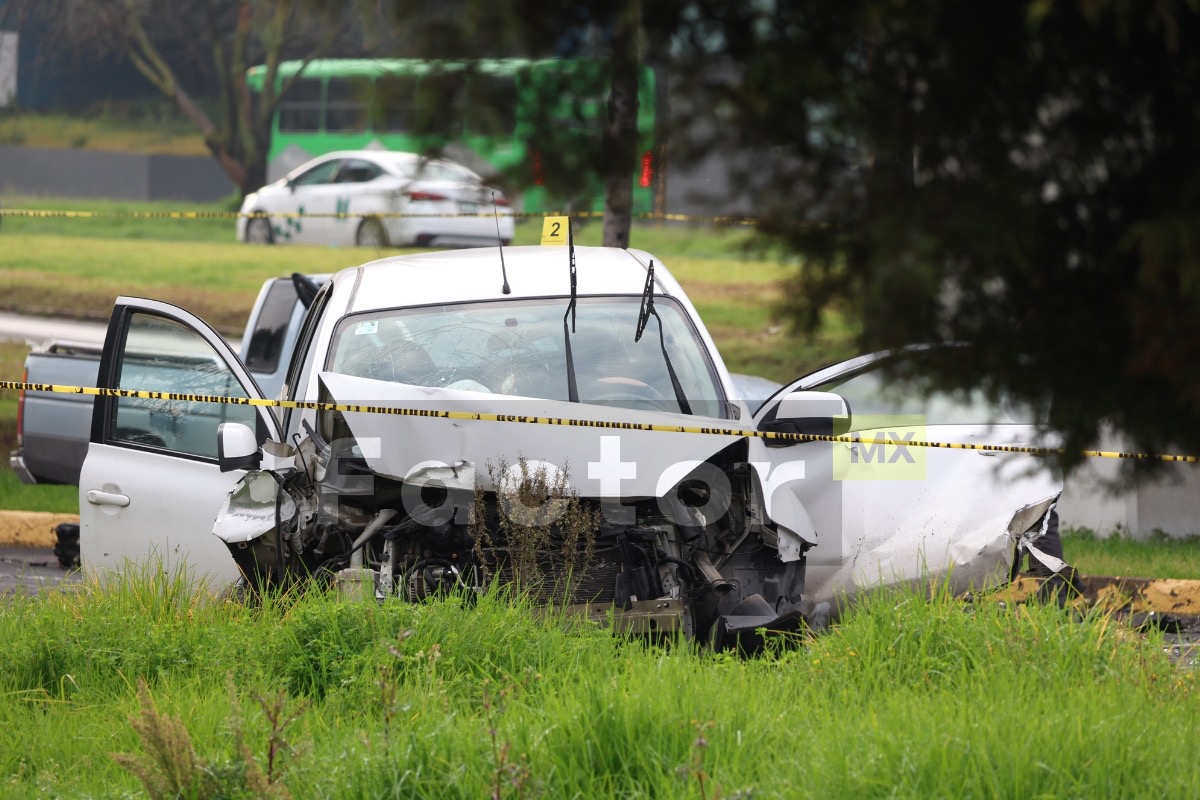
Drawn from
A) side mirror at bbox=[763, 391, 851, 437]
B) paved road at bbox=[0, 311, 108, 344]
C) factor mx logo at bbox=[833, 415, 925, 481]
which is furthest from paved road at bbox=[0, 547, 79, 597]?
paved road at bbox=[0, 311, 108, 344]

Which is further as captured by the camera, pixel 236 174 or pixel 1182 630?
pixel 236 174

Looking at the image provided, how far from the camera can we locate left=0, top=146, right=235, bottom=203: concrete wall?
98.1 feet

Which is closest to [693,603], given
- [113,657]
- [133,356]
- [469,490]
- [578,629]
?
[578,629]

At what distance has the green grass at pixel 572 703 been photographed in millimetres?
3707

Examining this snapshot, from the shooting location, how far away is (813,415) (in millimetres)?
5930

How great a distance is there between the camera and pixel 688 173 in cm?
263

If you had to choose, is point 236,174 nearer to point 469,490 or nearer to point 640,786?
point 469,490

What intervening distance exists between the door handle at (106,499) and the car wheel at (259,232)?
17633 millimetres

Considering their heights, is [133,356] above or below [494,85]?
below

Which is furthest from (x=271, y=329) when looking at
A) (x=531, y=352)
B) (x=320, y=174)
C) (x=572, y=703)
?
(x=320, y=174)

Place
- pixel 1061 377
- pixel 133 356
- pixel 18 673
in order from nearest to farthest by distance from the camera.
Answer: pixel 1061 377 < pixel 18 673 < pixel 133 356

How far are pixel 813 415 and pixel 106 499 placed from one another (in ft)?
10.1

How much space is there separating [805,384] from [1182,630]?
7.80ft

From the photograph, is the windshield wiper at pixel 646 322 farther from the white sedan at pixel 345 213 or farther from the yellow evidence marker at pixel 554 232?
the white sedan at pixel 345 213
